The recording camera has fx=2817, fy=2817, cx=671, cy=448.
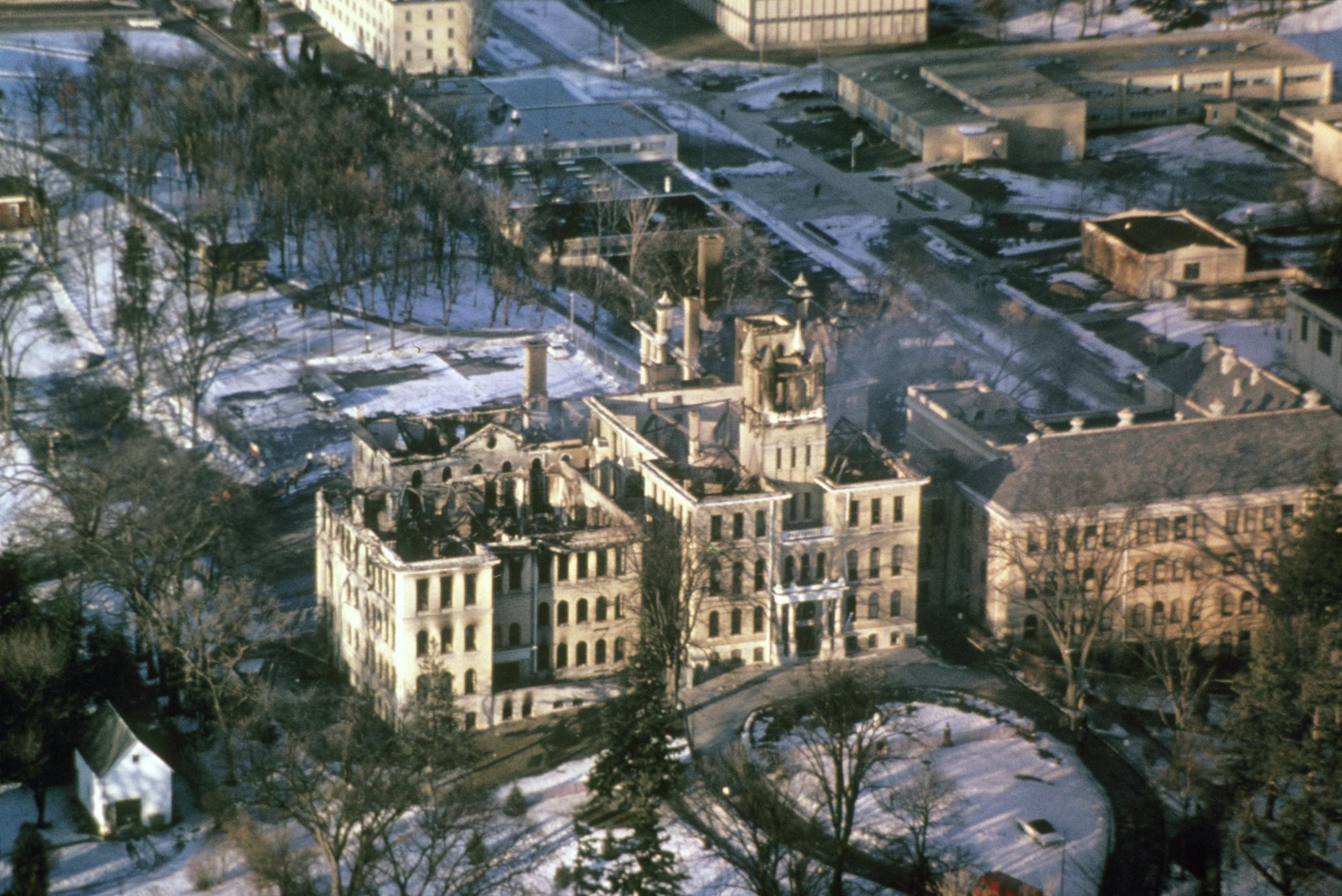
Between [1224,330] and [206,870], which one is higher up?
[1224,330]

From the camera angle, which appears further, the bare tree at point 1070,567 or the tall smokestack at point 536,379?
the tall smokestack at point 536,379

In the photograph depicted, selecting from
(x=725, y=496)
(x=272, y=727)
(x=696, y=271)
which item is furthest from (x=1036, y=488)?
(x=696, y=271)

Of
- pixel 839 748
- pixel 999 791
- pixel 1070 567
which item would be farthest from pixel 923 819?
pixel 1070 567

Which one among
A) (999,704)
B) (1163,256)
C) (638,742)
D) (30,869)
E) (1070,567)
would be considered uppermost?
(1163,256)

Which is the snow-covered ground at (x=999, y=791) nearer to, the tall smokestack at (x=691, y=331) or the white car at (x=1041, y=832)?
the white car at (x=1041, y=832)

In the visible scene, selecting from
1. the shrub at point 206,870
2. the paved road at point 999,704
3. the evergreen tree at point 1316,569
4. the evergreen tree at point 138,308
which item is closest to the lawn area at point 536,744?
the paved road at point 999,704

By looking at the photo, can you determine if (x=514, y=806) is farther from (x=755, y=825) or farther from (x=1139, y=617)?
(x=1139, y=617)
